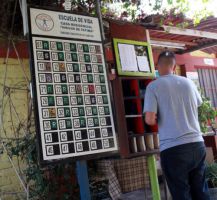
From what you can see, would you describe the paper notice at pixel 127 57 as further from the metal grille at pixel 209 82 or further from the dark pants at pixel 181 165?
the metal grille at pixel 209 82

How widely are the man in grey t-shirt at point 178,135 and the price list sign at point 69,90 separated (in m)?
0.45

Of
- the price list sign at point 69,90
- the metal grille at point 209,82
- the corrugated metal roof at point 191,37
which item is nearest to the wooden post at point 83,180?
the price list sign at point 69,90

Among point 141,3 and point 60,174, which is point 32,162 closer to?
point 60,174

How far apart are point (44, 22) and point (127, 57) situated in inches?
40.9

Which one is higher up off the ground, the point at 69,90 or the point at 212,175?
the point at 69,90

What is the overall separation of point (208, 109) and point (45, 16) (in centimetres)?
392

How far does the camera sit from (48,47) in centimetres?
283

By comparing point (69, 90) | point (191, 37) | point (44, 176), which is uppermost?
point (191, 37)

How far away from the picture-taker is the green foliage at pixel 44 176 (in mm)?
3727

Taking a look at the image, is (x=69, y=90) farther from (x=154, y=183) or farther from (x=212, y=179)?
(x=212, y=179)

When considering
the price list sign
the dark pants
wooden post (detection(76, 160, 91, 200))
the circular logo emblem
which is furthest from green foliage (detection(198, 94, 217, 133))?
the circular logo emblem

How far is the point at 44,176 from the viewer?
3.89 m

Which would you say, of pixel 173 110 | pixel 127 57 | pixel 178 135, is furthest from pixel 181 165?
pixel 127 57

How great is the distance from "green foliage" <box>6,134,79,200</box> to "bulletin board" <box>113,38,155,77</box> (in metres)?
1.33
